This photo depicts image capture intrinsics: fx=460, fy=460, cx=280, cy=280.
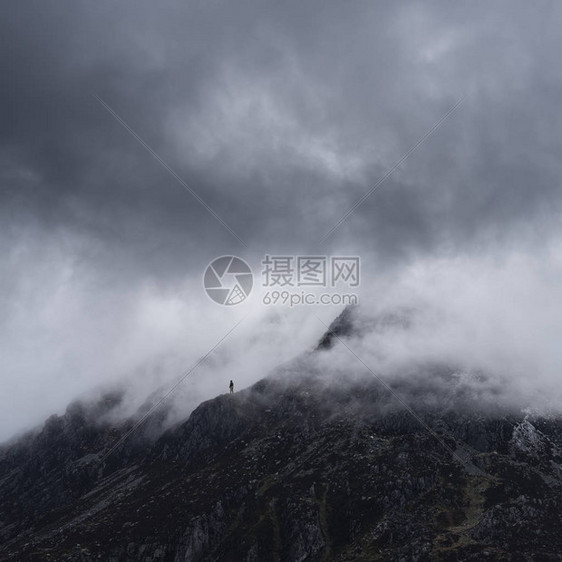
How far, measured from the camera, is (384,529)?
199 metres

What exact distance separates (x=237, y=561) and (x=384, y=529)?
65.1m

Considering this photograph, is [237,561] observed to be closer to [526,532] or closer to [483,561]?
[483,561]

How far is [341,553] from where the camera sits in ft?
636

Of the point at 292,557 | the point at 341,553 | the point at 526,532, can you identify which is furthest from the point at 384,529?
the point at 526,532

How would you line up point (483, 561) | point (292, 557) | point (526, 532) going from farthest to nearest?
1. point (292, 557)
2. point (526, 532)
3. point (483, 561)

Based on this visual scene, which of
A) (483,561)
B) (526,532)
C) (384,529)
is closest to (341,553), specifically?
(384,529)

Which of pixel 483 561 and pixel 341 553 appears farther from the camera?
pixel 341 553

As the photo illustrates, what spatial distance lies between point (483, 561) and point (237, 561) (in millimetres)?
99605

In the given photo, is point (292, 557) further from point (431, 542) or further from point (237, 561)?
point (431, 542)

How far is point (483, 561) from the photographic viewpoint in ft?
550

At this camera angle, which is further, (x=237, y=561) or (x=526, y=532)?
(x=237, y=561)

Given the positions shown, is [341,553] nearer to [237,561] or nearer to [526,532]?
[237,561]

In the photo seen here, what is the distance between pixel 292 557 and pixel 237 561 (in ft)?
78.4

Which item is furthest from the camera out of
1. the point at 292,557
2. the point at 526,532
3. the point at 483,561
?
the point at 292,557
